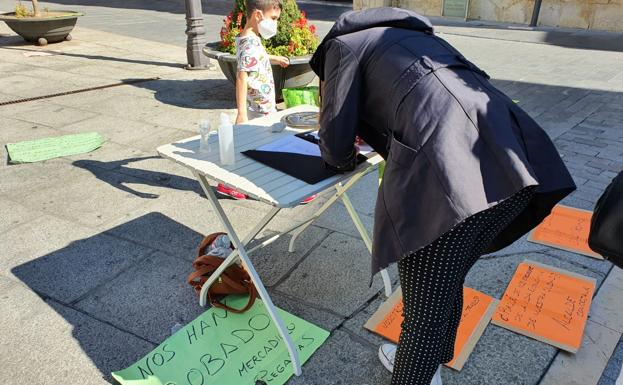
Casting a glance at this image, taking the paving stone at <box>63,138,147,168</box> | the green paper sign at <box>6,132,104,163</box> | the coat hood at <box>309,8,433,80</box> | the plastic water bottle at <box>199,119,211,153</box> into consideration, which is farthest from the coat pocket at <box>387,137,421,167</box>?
the green paper sign at <box>6,132,104,163</box>

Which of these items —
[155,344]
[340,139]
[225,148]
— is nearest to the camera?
[340,139]

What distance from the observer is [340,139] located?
68.7 inches

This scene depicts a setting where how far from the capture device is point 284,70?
6070 millimetres

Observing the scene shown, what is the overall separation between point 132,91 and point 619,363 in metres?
6.42

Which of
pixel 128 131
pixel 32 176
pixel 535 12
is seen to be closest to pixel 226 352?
pixel 32 176

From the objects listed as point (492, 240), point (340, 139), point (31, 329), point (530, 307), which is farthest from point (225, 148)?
point (530, 307)

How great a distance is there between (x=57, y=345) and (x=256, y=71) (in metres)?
2.24

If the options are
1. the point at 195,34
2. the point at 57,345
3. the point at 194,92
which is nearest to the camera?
the point at 57,345

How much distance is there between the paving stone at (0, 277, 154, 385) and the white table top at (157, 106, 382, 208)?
96 cm

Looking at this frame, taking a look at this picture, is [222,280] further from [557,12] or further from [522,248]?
[557,12]

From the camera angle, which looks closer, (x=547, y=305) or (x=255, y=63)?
(x=547, y=305)

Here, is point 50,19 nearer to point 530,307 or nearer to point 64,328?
point 64,328

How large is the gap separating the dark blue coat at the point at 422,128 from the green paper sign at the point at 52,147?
3815mm

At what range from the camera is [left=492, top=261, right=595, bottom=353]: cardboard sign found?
98.7 inches
